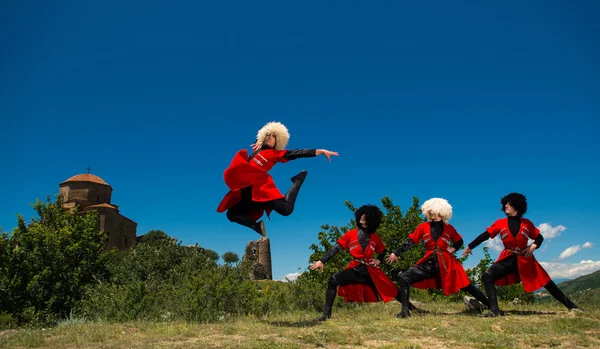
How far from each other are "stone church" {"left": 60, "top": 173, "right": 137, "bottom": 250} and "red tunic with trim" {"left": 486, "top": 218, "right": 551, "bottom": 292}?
57.5 meters

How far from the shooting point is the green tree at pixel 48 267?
20.6 meters

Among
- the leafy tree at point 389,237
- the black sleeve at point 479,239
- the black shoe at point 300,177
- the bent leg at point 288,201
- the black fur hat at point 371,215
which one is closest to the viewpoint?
the bent leg at point 288,201

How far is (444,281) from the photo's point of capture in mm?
8906

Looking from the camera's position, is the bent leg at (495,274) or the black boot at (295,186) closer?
the black boot at (295,186)

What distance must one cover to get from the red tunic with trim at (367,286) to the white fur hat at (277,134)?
266cm

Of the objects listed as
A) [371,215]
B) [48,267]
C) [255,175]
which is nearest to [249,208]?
[255,175]

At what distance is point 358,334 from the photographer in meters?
6.74

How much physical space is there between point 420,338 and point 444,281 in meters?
2.53

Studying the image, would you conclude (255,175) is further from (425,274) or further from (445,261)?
(445,261)

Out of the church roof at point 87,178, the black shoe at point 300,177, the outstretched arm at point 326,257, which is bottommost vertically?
the outstretched arm at point 326,257

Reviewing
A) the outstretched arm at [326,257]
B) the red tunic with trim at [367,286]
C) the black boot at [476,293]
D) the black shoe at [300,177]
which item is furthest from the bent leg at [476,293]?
the black shoe at [300,177]

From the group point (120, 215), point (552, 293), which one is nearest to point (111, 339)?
point (552, 293)

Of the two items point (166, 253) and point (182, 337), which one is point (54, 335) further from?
point (166, 253)

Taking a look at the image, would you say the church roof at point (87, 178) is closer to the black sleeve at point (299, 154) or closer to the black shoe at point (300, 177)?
the black shoe at point (300, 177)
